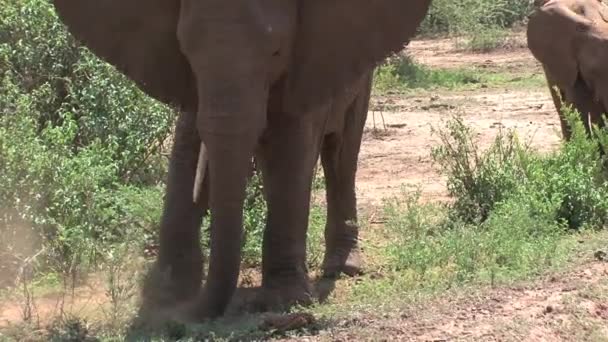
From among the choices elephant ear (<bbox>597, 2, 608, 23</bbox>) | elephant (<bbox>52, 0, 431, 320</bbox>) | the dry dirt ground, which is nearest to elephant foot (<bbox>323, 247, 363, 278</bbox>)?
elephant (<bbox>52, 0, 431, 320</bbox>)

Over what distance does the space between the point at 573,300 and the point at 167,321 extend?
1937 mm

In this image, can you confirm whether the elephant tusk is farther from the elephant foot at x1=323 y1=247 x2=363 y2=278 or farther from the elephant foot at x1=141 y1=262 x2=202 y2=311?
the elephant foot at x1=323 y1=247 x2=363 y2=278

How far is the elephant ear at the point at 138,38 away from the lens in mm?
6301

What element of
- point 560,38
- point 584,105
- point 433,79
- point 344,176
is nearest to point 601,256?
point 344,176

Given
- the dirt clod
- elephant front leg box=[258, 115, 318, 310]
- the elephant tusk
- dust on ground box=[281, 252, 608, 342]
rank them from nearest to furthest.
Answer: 1. dust on ground box=[281, 252, 608, 342]
2. the dirt clod
3. elephant front leg box=[258, 115, 318, 310]
4. the elephant tusk

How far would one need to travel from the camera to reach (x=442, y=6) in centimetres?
2447

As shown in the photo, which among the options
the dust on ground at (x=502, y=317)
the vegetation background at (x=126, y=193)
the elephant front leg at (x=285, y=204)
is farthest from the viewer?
the vegetation background at (x=126, y=193)

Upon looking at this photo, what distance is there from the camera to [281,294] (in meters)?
6.52

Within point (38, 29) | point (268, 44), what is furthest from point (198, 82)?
point (38, 29)

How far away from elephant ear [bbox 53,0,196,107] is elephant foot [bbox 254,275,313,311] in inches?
41.5

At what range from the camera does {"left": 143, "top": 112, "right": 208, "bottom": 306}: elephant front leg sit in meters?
6.79

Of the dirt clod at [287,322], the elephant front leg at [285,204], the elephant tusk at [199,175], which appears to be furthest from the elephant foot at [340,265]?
the dirt clod at [287,322]

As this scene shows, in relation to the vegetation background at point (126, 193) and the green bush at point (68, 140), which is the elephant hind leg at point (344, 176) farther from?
the green bush at point (68, 140)

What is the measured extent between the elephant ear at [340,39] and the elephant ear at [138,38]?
0.59m
